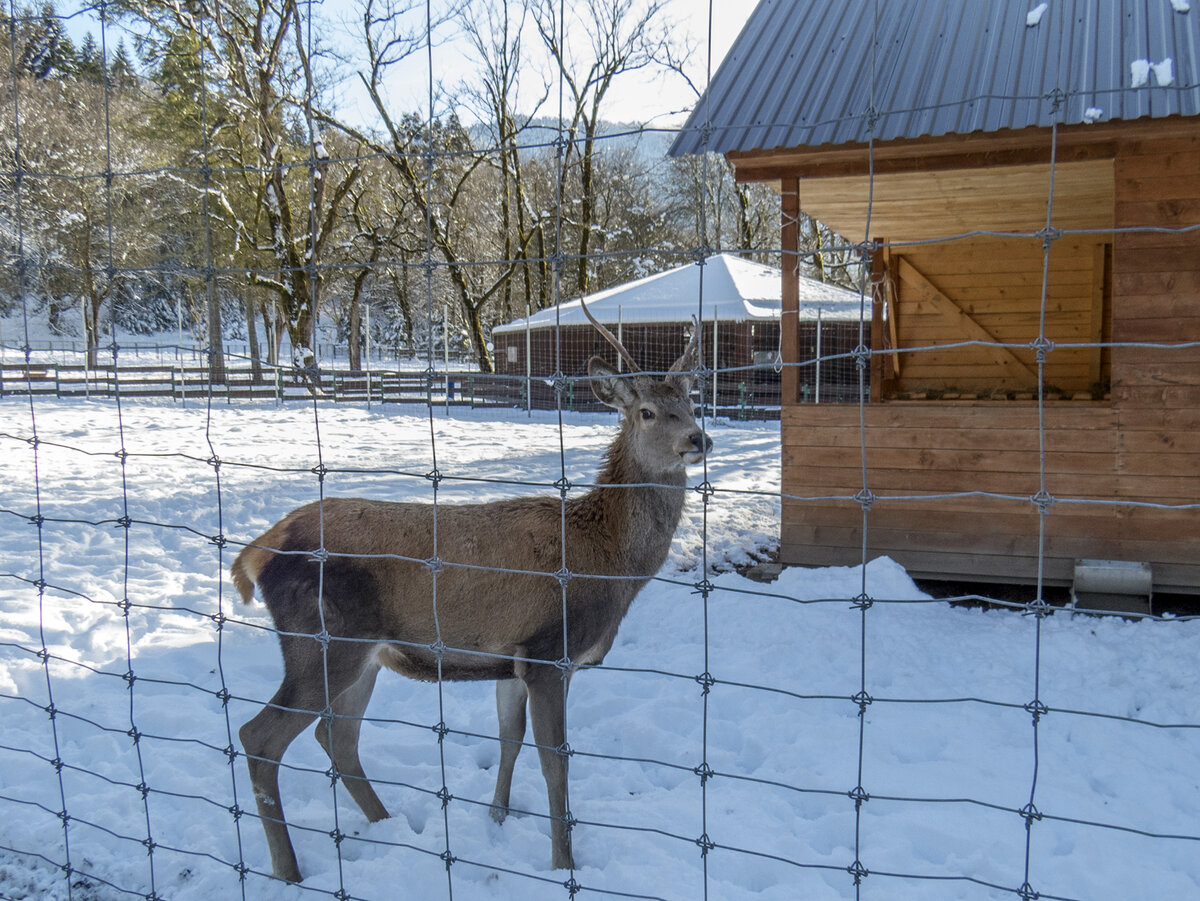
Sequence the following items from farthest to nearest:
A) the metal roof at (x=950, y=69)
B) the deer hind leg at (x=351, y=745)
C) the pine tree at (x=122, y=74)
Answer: the pine tree at (x=122, y=74), the metal roof at (x=950, y=69), the deer hind leg at (x=351, y=745)

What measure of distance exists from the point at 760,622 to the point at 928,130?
3296 millimetres

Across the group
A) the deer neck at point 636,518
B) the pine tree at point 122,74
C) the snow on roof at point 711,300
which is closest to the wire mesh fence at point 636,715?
the deer neck at point 636,518

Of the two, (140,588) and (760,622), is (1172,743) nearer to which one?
(760,622)

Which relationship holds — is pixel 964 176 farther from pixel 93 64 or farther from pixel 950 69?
pixel 93 64

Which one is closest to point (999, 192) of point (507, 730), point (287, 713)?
point (507, 730)

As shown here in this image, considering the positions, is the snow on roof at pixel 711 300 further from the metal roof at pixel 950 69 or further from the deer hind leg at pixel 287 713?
the deer hind leg at pixel 287 713

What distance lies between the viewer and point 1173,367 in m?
6.20

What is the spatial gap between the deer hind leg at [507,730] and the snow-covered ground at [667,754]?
8cm

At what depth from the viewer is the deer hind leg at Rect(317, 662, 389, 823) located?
3572mm

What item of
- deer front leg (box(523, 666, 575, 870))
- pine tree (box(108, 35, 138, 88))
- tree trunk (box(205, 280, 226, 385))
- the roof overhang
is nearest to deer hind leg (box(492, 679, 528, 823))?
deer front leg (box(523, 666, 575, 870))

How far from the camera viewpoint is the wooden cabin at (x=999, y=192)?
6008mm

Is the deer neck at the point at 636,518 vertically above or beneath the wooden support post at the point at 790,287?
beneath

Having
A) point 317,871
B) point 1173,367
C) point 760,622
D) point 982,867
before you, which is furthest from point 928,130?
point 317,871

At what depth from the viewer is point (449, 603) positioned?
341 centimetres
